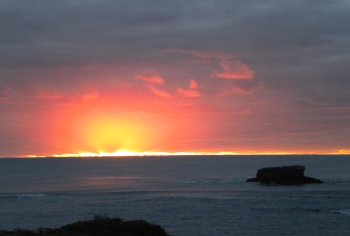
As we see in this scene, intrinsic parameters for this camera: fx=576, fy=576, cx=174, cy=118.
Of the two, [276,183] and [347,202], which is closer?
[347,202]

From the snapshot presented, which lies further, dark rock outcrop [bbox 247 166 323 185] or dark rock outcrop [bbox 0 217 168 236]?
dark rock outcrop [bbox 247 166 323 185]

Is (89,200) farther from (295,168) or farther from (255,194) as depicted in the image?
(295,168)

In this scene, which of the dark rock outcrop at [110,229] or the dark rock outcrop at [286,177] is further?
the dark rock outcrop at [286,177]

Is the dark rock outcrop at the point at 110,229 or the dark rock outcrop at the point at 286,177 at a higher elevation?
the dark rock outcrop at the point at 286,177

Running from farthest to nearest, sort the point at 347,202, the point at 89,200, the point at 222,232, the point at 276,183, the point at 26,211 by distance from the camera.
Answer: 1. the point at 276,183
2. the point at 89,200
3. the point at 347,202
4. the point at 26,211
5. the point at 222,232

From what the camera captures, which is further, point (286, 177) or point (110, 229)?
point (286, 177)

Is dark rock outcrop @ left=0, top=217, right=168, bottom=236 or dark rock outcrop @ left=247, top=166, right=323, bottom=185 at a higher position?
dark rock outcrop @ left=247, top=166, right=323, bottom=185

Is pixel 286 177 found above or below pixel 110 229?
above

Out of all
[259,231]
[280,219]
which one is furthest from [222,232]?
[280,219]

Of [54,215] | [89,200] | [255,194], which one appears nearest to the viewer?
[54,215]

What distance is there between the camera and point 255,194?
95625 mm

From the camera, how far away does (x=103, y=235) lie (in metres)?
35.9

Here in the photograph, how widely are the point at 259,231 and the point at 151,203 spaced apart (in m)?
30.6

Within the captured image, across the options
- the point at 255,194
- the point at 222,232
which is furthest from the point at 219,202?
the point at 222,232
